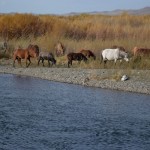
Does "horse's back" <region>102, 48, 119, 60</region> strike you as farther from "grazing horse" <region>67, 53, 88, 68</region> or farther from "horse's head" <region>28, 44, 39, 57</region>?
"horse's head" <region>28, 44, 39, 57</region>

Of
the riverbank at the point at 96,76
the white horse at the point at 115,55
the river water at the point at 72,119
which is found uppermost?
the white horse at the point at 115,55

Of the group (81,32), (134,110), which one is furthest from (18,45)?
(134,110)

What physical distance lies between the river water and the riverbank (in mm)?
1007

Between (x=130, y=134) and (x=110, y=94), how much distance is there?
672 centimetres

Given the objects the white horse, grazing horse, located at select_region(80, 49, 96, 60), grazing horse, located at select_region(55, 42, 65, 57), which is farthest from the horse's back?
grazing horse, located at select_region(55, 42, 65, 57)

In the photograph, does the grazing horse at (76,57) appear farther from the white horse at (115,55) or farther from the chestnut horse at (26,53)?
the chestnut horse at (26,53)

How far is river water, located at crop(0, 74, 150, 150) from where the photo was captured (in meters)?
11.6

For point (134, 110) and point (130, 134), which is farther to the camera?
point (134, 110)

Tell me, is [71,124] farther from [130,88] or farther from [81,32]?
[81,32]

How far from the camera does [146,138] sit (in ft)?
39.4

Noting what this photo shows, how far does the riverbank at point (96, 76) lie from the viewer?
2083cm

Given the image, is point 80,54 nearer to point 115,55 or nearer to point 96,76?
point 115,55

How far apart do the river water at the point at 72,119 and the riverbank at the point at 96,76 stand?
3.30 ft

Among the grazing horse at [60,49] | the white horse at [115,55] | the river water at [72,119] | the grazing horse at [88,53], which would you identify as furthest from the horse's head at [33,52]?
the river water at [72,119]
